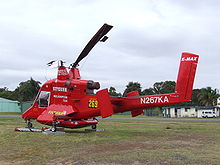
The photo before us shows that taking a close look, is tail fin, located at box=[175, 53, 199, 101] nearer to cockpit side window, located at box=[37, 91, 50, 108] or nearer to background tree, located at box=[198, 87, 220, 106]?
cockpit side window, located at box=[37, 91, 50, 108]

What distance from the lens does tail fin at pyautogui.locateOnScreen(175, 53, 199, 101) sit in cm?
1439

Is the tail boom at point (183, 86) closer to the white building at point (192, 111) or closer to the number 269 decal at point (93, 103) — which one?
the number 269 decal at point (93, 103)

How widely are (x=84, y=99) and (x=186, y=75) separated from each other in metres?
6.68

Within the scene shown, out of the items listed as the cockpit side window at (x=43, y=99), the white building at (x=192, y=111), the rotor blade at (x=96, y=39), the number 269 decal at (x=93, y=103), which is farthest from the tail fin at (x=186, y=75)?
the white building at (x=192, y=111)

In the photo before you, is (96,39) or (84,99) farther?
(84,99)

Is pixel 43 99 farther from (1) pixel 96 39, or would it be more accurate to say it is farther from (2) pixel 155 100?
(2) pixel 155 100

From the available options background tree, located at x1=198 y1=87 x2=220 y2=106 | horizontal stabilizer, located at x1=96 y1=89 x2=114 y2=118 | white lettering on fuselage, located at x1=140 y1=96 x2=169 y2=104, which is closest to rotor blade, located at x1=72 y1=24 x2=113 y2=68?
horizontal stabilizer, located at x1=96 y1=89 x2=114 y2=118

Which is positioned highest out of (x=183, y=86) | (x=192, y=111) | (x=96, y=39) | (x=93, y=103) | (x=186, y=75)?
(x=96, y=39)

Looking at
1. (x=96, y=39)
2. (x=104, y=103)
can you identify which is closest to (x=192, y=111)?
(x=104, y=103)

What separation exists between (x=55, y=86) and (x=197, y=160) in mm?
11649

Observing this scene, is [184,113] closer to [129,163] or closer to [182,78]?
[182,78]

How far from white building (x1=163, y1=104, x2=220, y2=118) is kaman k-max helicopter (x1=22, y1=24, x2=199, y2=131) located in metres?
52.0

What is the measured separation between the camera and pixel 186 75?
14453 mm

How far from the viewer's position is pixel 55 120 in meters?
16.4
